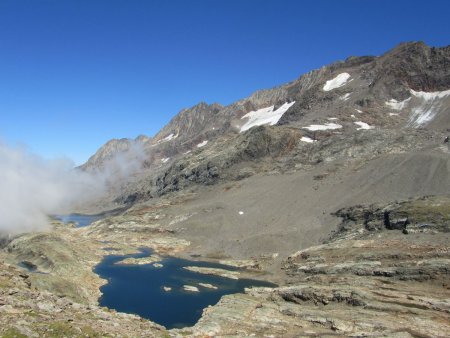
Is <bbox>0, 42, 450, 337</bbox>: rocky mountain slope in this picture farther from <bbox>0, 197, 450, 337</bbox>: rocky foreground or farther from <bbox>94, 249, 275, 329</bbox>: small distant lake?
<bbox>94, 249, 275, 329</bbox>: small distant lake

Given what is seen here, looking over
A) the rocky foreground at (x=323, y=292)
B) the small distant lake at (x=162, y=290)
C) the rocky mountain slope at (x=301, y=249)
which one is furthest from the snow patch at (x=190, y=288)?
the rocky mountain slope at (x=301, y=249)

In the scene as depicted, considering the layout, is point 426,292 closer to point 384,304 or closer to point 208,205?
point 384,304

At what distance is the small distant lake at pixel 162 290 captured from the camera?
3093 inches

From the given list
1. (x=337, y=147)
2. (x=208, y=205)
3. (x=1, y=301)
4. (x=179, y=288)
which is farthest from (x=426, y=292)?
(x=337, y=147)

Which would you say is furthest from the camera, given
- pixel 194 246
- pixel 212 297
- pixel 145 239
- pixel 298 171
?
pixel 298 171

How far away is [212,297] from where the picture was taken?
9056 centimetres

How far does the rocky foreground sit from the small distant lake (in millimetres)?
4015

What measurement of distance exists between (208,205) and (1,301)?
133350mm

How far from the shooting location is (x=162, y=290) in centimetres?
9588

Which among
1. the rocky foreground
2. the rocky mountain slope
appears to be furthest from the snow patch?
the rocky mountain slope

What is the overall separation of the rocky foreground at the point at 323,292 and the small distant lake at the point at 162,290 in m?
4.02

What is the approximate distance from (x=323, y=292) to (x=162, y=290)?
35.6 metres

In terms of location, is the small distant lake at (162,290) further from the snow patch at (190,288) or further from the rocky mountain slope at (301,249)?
the rocky mountain slope at (301,249)

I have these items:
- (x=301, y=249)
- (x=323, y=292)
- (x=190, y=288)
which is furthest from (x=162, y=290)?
(x=301, y=249)
